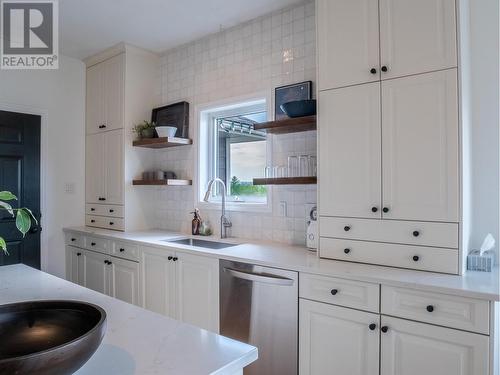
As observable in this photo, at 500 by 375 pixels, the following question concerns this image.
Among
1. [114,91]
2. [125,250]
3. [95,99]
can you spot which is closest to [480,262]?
[125,250]

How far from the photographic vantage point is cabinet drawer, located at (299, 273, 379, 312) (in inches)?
66.5

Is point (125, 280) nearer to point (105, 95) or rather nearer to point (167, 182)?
Result: point (167, 182)

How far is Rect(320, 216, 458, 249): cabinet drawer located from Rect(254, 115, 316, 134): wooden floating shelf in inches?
25.0

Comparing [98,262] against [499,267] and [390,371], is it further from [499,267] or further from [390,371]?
[499,267]

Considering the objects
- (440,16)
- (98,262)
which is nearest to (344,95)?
(440,16)

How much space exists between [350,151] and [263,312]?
1.08 metres

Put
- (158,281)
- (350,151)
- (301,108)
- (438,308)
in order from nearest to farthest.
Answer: (438,308)
(350,151)
(301,108)
(158,281)

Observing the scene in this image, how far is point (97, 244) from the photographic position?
3.32m

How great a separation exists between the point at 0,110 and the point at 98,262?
1.69m

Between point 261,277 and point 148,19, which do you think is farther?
point 148,19

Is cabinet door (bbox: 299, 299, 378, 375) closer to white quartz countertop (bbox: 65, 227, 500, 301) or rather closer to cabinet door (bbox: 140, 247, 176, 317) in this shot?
white quartz countertop (bbox: 65, 227, 500, 301)

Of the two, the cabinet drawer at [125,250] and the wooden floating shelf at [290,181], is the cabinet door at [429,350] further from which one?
the cabinet drawer at [125,250]

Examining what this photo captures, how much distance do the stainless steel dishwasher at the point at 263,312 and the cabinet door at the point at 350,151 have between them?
0.52 meters

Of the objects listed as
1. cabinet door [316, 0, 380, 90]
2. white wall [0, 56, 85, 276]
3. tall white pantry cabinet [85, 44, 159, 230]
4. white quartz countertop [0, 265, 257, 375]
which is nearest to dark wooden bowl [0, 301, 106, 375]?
white quartz countertop [0, 265, 257, 375]
